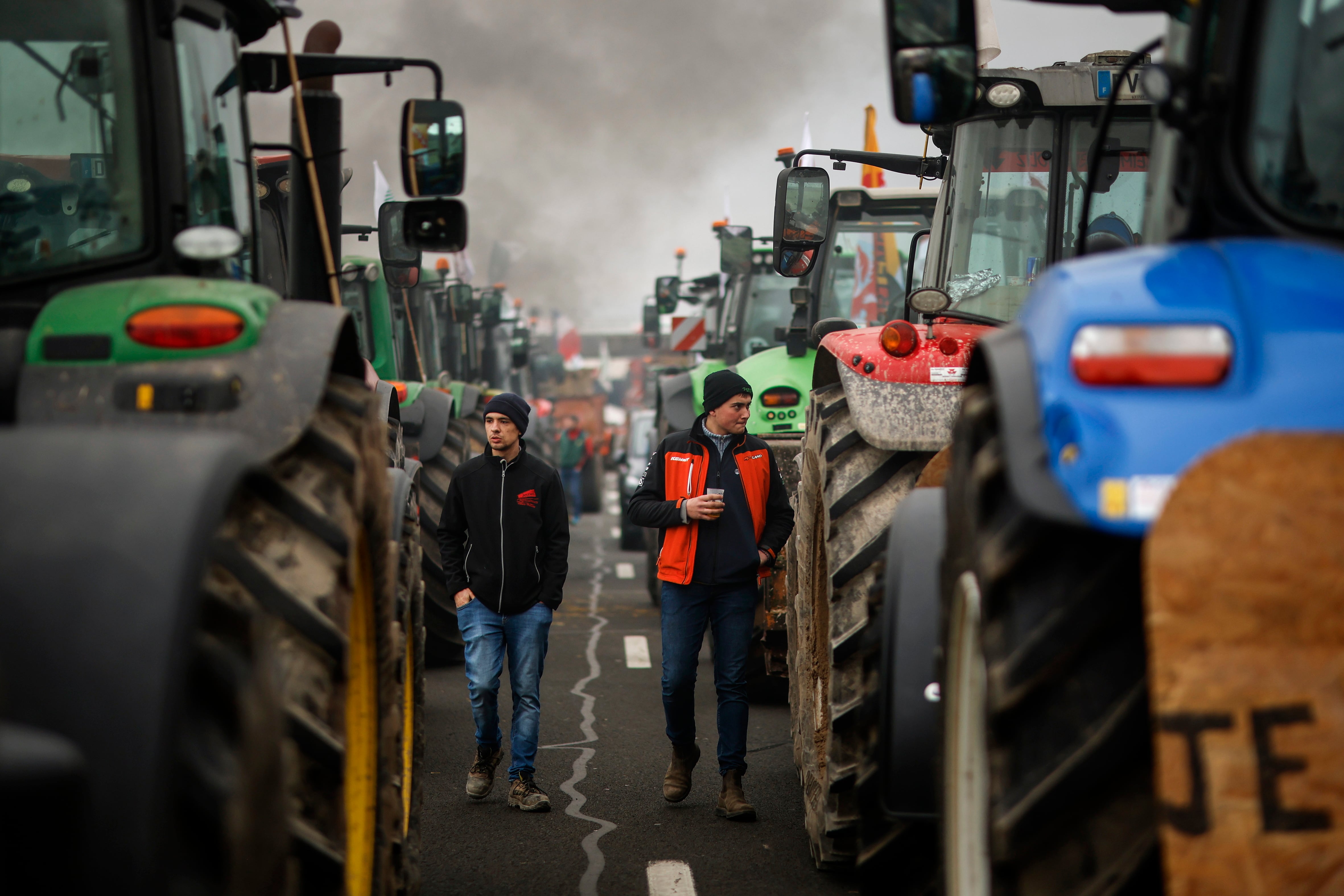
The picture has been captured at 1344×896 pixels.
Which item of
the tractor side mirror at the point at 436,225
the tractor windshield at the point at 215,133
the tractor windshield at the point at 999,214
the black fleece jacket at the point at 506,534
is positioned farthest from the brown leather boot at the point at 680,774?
the tractor windshield at the point at 215,133

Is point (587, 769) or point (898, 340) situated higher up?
point (898, 340)

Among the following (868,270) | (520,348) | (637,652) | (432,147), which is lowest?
(637,652)

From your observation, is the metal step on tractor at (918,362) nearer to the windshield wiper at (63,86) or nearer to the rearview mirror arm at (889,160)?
the rearview mirror arm at (889,160)

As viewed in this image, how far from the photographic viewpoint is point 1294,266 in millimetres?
2410

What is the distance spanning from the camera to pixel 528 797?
6590 mm

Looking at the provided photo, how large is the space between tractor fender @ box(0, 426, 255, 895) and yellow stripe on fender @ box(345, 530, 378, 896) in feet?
4.71

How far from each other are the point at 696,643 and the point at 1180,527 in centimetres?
484

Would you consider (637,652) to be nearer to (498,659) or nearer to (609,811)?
(498,659)

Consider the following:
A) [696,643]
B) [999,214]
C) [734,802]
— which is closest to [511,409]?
[696,643]

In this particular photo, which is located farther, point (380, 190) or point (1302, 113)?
point (380, 190)

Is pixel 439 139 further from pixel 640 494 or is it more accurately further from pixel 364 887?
pixel 640 494

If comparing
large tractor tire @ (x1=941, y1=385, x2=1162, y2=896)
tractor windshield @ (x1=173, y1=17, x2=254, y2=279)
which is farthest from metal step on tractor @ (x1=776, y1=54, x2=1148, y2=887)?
large tractor tire @ (x1=941, y1=385, x2=1162, y2=896)

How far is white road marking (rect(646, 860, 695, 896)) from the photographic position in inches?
208

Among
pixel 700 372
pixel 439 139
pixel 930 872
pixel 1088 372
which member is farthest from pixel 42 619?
pixel 700 372
